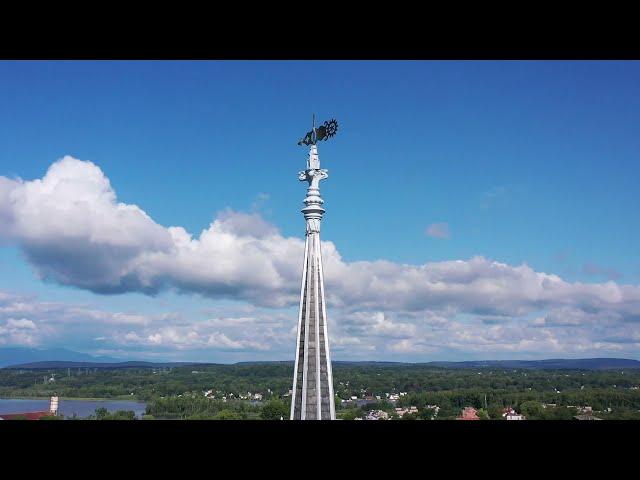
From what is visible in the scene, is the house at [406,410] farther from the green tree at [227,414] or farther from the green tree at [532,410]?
the green tree at [227,414]

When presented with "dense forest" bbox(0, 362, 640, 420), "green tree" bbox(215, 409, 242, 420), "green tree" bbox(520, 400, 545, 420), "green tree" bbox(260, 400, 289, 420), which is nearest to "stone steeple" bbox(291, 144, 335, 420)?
"dense forest" bbox(0, 362, 640, 420)

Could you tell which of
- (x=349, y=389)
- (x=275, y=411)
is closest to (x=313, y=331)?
(x=275, y=411)

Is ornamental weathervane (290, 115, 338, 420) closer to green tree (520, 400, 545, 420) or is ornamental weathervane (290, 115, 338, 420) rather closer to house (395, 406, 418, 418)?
green tree (520, 400, 545, 420)

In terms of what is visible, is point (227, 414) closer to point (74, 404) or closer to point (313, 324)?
point (74, 404)

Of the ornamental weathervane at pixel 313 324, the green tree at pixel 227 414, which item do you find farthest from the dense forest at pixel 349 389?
the ornamental weathervane at pixel 313 324
